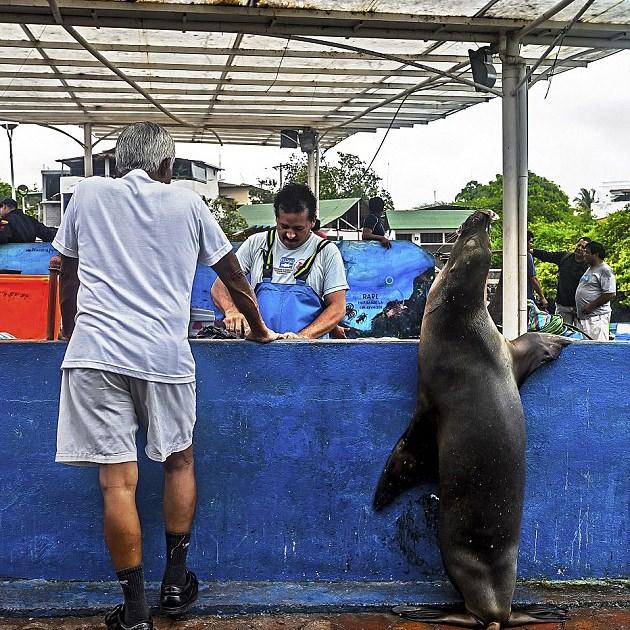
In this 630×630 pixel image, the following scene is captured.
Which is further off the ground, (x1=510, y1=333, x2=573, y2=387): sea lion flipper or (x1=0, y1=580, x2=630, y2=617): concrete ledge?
(x1=510, y1=333, x2=573, y2=387): sea lion flipper

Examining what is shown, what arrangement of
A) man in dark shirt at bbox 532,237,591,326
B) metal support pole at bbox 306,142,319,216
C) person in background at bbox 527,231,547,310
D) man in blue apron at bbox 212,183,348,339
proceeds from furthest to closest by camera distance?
metal support pole at bbox 306,142,319,216 → man in dark shirt at bbox 532,237,591,326 → person in background at bbox 527,231,547,310 → man in blue apron at bbox 212,183,348,339

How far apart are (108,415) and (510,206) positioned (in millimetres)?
5876

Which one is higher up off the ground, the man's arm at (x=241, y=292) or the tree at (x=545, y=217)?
the tree at (x=545, y=217)

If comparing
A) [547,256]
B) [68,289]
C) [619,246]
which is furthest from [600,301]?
[619,246]

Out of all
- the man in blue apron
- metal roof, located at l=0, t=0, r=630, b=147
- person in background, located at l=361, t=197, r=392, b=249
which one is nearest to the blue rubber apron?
the man in blue apron

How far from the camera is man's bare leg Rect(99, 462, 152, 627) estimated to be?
3148mm

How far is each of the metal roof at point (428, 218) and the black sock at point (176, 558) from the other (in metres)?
22.0

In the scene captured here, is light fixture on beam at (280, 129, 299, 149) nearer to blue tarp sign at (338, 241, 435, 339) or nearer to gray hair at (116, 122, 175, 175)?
blue tarp sign at (338, 241, 435, 339)

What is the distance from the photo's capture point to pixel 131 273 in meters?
3.18

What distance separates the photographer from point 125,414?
317cm

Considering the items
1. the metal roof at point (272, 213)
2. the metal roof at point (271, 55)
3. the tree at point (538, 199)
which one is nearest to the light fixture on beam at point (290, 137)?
the metal roof at point (271, 55)

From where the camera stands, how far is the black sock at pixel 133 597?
315 cm

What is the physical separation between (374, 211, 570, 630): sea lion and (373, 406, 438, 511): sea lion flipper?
6 cm

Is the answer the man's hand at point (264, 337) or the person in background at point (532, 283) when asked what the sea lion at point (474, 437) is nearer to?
the man's hand at point (264, 337)
